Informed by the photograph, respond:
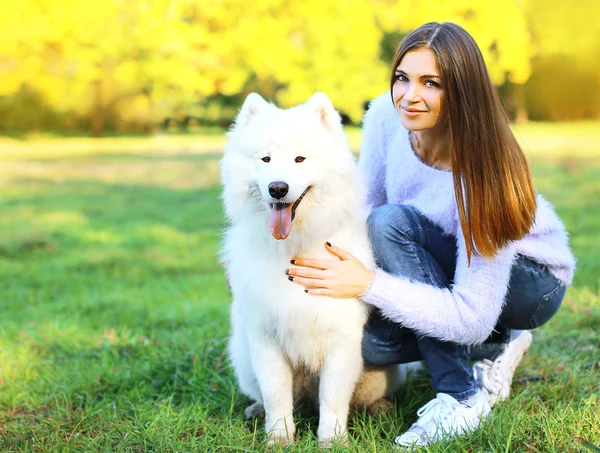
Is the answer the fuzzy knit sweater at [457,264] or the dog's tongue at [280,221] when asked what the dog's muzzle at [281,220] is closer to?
the dog's tongue at [280,221]

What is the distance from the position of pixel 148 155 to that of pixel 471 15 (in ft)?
22.4

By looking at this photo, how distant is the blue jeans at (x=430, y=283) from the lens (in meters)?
2.46

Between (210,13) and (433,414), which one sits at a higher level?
(210,13)

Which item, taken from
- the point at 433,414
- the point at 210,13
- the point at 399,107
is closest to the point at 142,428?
the point at 433,414

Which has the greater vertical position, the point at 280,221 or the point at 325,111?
the point at 325,111

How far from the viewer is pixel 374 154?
9.30 feet

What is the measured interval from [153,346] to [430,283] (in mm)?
1588

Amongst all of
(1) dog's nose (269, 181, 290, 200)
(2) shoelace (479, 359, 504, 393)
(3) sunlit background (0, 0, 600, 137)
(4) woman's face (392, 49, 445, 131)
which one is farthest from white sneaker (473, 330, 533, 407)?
(3) sunlit background (0, 0, 600, 137)

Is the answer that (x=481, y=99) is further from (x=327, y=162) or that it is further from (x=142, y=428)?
(x=142, y=428)

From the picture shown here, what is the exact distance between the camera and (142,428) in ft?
7.80

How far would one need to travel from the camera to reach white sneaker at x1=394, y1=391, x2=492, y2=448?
223cm

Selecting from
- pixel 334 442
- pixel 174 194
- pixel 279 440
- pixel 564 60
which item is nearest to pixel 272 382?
pixel 279 440

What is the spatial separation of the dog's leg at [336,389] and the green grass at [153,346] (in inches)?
3.8

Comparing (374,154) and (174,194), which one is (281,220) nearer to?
(374,154)
